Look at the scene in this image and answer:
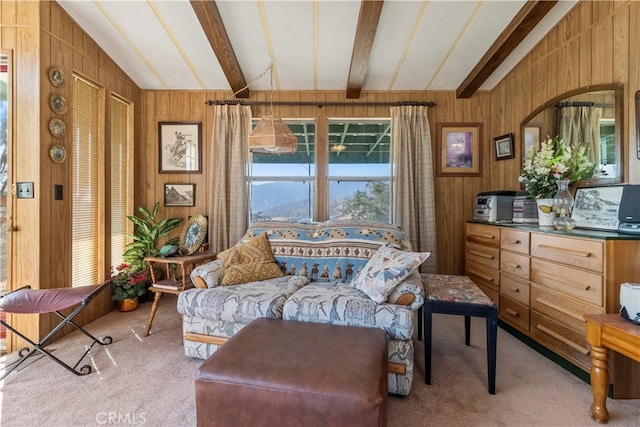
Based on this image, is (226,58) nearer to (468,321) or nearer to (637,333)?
(468,321)

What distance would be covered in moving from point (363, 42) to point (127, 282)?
342 centimetres

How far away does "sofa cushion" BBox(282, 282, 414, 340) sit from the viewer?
1.78m

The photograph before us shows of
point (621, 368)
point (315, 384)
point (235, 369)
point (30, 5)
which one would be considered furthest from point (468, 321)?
point (30, 5)

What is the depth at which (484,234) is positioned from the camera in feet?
9.70

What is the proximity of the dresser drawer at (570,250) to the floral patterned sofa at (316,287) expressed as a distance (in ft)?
3.29

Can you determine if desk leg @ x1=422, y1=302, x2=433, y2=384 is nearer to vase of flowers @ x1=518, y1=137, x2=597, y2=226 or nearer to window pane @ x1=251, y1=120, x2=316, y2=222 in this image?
vase of flowers @ x1=518, y1=137, x2=597, y2=226

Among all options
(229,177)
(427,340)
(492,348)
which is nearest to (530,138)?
(492,348)

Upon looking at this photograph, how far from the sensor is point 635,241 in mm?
1723

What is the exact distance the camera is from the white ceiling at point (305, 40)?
2.47m

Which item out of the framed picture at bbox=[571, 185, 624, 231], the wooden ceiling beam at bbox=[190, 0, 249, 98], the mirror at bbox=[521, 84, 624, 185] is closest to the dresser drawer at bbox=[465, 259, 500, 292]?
the framed picture at bbox=[571, 185, 624, 231]

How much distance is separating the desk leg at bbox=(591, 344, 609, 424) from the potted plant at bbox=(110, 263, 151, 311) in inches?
150

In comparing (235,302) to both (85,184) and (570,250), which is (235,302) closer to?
(85,184)

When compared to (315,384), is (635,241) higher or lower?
higher

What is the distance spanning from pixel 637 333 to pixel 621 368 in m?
0.53
